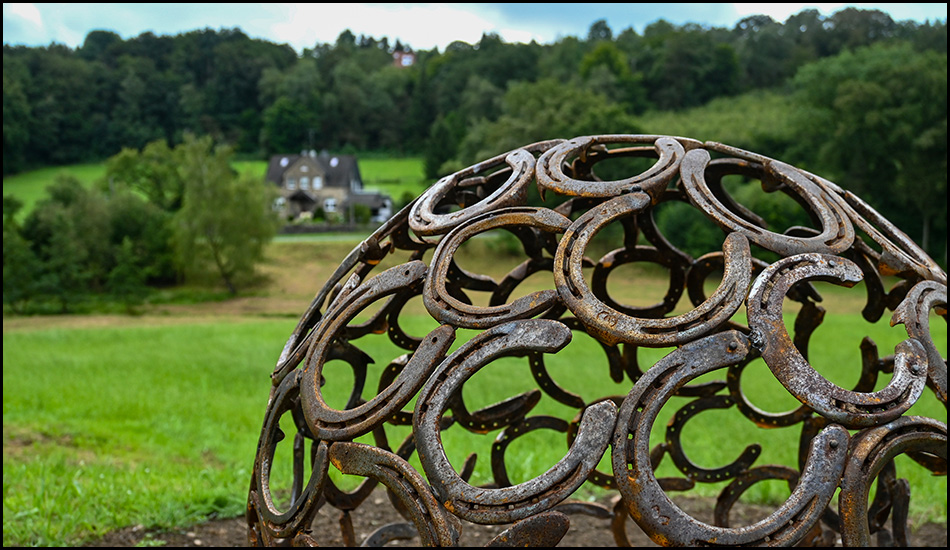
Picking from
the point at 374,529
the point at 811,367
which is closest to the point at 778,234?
the point at 811,367

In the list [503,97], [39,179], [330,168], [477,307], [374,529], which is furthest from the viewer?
[330,168]

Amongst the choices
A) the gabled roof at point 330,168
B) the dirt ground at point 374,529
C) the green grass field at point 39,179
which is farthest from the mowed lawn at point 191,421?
the gabled roof at point 330,168

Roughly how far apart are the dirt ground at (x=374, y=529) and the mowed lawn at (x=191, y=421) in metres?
0.13

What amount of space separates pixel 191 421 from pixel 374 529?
13.9 feet

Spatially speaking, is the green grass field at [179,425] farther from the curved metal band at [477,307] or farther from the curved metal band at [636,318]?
the curved metal band at [636,318]

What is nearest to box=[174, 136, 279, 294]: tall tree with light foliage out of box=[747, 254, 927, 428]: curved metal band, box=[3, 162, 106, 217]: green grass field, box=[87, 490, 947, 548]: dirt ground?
box=[3, 162, 106, 217]: green grass field

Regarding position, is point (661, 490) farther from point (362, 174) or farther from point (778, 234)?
point (362, 174)

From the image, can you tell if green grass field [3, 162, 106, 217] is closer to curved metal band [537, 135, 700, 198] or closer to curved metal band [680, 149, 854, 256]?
curved metal band [537, 135, 700, 198]

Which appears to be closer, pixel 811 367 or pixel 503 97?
pixel 811 367

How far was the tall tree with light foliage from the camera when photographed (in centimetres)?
2945

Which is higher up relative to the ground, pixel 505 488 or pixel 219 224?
pixel 505 488

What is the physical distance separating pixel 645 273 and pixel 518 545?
869 inches

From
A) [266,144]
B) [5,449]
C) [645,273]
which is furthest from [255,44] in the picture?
[5,449]

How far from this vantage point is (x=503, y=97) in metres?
43.3
